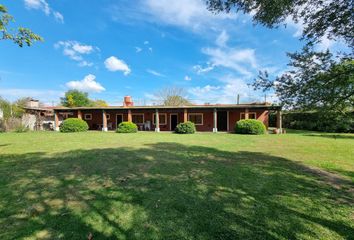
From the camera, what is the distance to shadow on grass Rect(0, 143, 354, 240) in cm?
283

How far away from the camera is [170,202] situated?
147 inches

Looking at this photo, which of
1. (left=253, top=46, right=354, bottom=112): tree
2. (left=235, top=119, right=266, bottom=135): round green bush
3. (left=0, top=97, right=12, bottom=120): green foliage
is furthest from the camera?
(left=0, top=97, right=12, bottom=120): green foliage

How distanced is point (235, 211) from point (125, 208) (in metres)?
1.76

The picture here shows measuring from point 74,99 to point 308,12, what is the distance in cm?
4185

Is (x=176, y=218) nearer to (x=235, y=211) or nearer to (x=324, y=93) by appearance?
(x=235, y=211)

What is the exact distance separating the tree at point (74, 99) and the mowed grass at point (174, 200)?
3561 cm

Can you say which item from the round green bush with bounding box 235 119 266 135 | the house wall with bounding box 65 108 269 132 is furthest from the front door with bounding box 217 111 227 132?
the round green bush with bounding box 235 119 266 135

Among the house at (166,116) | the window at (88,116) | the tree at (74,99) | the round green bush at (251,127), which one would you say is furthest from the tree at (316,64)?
the tree at (74,99)

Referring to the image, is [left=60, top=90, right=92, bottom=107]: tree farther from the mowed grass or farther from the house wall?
the mowed grass

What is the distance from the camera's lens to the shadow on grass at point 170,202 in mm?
2828

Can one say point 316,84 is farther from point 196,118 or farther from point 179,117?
point 179,117

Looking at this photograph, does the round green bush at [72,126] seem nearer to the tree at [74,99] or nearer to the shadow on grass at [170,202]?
the shadow on grass at [170,202]

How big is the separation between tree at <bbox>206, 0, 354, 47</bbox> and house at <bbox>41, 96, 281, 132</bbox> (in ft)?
51.3

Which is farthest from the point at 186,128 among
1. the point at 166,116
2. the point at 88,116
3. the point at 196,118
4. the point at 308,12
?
the point at 308,12
